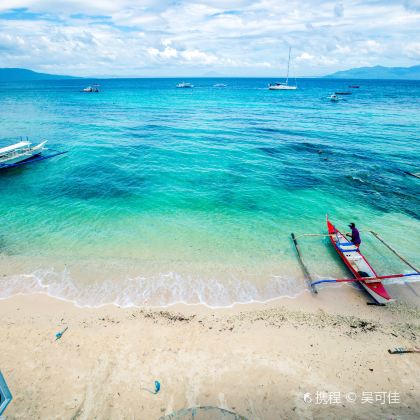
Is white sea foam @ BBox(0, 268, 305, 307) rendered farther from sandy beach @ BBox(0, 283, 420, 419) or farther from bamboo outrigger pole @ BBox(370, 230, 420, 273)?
bamboo outrigger pole @ BBox(370, 230, 420, 273)

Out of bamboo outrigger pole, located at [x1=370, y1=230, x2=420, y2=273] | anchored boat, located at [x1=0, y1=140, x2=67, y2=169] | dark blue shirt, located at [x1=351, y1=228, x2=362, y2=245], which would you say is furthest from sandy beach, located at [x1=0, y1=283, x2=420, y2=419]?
anchored boat, located at [x1=0, y1=140, x2=67, y2=169]

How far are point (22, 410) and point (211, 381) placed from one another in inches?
252

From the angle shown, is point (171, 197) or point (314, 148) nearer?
point (171, 197)

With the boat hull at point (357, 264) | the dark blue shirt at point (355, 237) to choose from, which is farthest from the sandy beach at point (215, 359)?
the dark blue shirt at point (355, 237)

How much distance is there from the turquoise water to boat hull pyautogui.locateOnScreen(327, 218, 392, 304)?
796 mm

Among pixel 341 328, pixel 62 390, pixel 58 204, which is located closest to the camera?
pixel 62 390

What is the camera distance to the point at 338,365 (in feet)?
35.9

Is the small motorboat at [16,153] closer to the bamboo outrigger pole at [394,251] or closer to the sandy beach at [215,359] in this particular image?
the sandy beach at [215,359]

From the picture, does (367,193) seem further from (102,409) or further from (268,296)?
(102,409)

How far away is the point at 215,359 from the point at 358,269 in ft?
31.6

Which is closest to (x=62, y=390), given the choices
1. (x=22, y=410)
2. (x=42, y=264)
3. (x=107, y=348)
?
(x=22, y=410)

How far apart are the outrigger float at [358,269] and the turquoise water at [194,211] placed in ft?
2.23

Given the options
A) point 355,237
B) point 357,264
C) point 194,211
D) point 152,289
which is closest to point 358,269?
point 357,264

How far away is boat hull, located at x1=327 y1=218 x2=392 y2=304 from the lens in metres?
14.0
